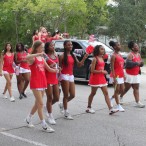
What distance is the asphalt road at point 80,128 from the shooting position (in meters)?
6.19

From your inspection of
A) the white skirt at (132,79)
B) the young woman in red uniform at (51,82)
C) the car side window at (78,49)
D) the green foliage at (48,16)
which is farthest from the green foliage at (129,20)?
the young woman in red uniform at (51,82)

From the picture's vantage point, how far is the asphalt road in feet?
20.3

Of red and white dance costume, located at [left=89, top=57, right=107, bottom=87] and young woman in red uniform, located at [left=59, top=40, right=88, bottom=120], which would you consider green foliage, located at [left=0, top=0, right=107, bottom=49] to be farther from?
young woman in red uniform, located at [left=59, top=40, right=88, bottom=120]

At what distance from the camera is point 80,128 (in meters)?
7.09

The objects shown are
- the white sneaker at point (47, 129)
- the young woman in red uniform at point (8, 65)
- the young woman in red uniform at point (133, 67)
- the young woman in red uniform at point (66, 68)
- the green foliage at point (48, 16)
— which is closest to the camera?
the white sneaker at point (47, 129)

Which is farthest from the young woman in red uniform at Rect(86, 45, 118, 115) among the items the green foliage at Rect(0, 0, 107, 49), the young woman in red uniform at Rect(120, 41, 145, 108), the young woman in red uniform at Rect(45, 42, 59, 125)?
the green foliage at Rect(0, 0, 107, 49)

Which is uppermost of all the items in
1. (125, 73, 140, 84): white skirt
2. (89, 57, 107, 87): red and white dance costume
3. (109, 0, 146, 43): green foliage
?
(109, 0, 146, 43): green foliage

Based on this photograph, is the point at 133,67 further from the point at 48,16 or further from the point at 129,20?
the point at 129,20

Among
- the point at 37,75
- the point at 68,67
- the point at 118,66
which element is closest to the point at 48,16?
the point at 118,66

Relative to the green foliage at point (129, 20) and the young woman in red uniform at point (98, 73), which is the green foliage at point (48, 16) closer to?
the green foliage at point (129, 20)

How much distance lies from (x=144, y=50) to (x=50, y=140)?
3341cm

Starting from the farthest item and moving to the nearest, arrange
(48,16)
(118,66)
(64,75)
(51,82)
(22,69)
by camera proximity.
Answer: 1. (48,16)
2. (22,69)
3. (118,66)
4. (64,75)
5. (51,82)

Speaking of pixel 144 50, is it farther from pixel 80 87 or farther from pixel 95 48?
pixel 95 48

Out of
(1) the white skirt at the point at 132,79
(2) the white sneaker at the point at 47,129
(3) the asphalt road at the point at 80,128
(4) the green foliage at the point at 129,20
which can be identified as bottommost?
(3) the asphalt road at the point at 80,128
